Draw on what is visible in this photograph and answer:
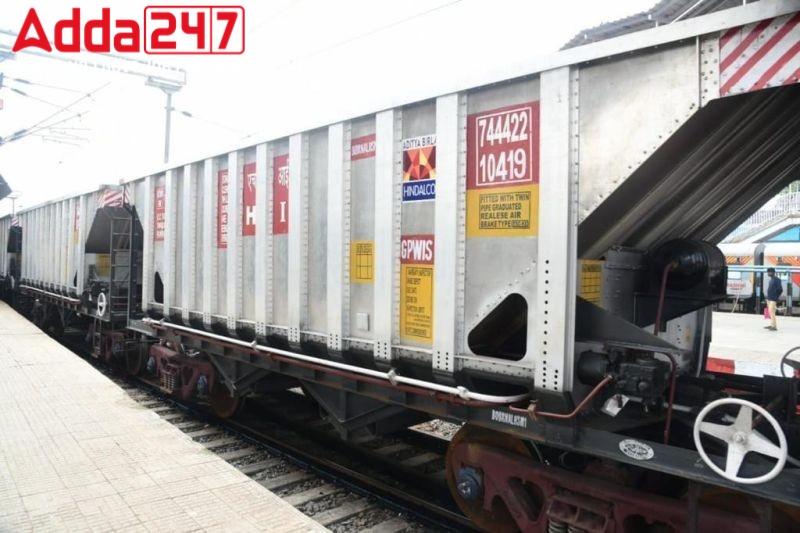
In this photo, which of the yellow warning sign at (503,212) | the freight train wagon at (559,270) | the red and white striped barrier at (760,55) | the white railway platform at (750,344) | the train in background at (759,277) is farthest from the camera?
the train in background at (759,277)

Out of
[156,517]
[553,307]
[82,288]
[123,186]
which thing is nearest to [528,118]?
[553,307]

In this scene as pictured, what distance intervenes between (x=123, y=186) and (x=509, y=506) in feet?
29.9

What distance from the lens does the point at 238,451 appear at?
22.8 ft

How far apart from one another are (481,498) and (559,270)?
2.00 m

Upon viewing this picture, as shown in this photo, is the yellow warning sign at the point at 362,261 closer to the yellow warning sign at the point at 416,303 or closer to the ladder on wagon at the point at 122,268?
the yellow warning sign at the point at 416,303

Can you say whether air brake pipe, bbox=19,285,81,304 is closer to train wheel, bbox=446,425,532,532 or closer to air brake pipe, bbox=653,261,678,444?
train wheel, bbox=446,425,532,532

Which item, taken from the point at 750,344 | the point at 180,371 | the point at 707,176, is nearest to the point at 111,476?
the point at 180,371

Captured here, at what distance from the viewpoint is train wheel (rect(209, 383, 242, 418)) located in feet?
25.6

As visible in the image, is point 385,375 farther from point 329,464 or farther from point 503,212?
point 329,464

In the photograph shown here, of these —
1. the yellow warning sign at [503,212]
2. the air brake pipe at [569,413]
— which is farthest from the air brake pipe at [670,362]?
the yellow warning sign at [503,212]

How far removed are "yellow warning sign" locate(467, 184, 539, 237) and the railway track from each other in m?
2.69

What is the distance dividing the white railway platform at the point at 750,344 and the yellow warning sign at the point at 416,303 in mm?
4055

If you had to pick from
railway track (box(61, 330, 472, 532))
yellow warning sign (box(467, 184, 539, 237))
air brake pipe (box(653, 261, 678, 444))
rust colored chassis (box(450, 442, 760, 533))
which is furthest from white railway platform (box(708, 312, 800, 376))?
yellow warning sign (box(467, 184, 539, 237))

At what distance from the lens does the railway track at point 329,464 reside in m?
5.09
